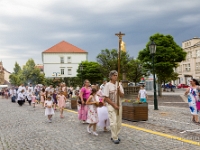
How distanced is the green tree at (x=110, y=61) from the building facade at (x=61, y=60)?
45.9m

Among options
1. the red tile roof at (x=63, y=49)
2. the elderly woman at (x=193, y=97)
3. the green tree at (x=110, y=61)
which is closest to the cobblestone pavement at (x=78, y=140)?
the elderly woman at (x=193, y=97)

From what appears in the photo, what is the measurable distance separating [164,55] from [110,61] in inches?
294

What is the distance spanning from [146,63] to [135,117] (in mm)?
23051

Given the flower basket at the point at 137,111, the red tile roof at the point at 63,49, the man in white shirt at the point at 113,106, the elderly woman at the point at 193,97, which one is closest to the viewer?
the man in white shirt at the point at 113,106

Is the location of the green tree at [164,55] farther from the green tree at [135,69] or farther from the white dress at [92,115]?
the white dress at [92,115]

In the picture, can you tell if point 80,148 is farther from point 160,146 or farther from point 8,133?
point 8,133

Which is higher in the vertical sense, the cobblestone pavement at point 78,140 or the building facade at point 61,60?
the building facade at point 61,60

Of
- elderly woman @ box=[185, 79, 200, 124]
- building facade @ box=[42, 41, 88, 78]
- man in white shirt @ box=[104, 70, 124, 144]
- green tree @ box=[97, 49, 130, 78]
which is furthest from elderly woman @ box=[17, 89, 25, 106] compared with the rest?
Answer: building facade @ box=[42, 41, 88, 78]


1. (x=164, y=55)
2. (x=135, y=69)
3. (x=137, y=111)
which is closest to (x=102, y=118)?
(x=137, y=111)

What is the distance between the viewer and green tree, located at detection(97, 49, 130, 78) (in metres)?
34.2

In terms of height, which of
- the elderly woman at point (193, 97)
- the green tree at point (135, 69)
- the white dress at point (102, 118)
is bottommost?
the white dress at point (102, 118)

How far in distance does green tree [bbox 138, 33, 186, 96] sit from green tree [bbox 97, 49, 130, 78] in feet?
7.18

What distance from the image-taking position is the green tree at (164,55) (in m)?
31.7

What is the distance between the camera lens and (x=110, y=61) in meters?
35.3
